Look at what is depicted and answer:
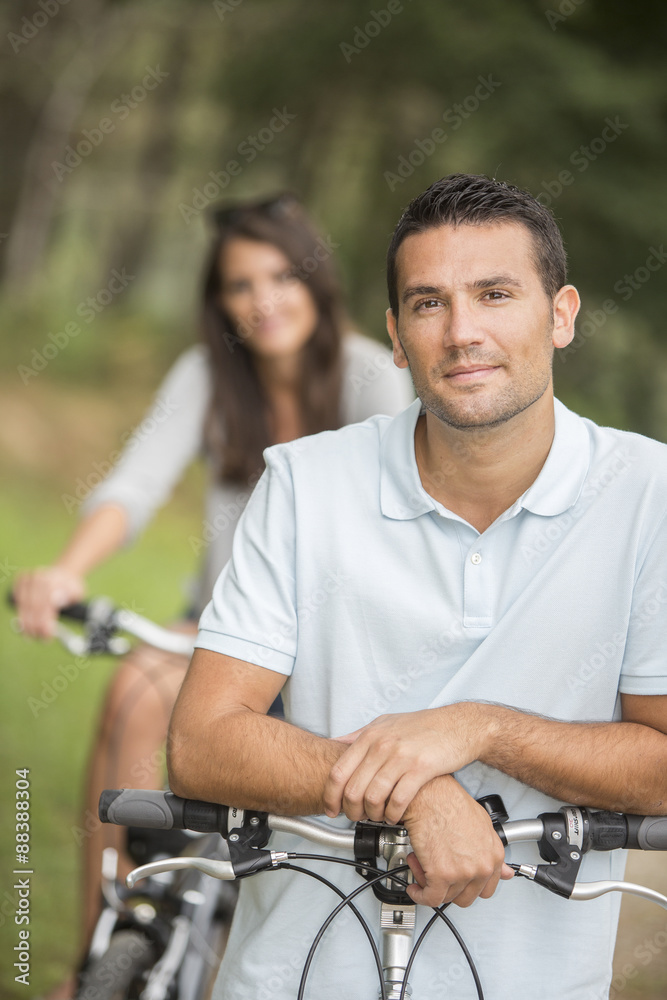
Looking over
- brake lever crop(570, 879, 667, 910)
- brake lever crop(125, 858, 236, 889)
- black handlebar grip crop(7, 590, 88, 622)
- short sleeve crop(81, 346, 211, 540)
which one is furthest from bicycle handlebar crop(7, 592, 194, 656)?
brake lever crop(570, 879, 667, 910)

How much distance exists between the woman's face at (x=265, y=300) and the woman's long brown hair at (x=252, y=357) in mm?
21

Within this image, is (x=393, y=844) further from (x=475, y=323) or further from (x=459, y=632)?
(x=475, y=323)

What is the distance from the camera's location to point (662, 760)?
4.48ft

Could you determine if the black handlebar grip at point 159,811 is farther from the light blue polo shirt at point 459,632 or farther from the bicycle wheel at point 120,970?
the bicycle wheel at point 120,970

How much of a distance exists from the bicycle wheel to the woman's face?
1.48 meters

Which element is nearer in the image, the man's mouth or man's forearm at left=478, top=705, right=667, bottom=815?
man's forearm at left=478, top=705, right=667, bottom=815

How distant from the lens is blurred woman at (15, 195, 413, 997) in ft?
8.06

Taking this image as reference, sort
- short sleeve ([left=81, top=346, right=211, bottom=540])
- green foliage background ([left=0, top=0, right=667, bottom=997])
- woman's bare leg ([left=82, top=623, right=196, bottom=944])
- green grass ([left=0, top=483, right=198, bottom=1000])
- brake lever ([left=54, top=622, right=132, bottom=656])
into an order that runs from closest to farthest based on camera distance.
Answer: brake lever ([left=54, top=622, right=132, bottom=656]) → woman's bare leg ([left=82, top=623, right=196, bottom=944]) → short sleeve ([left=81, top=346, right=211, bottom=540]) → green grass ([left=0, top=483, right=198, bottom=1000]) → green foliage background ([left=0, top=0, right=667, bottom=997])

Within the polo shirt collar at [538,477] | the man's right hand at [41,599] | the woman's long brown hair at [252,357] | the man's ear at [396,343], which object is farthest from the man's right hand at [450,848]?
the woman's long brown hair at [252,357]

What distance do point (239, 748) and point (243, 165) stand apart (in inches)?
338

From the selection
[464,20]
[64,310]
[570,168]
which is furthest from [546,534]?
[64,310]

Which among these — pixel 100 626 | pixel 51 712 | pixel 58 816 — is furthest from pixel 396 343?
pixel 51 712

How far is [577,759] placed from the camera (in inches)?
53.2

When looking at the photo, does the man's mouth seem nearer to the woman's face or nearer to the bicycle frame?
the bicycle frame
